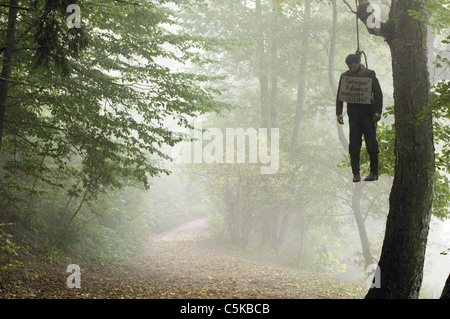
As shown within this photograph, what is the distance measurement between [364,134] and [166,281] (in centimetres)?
590

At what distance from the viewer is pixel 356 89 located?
4555 mm

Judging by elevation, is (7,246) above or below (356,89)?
below

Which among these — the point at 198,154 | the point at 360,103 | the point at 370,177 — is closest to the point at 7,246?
the point at 370,177

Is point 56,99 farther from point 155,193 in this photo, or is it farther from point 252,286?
point 155,193

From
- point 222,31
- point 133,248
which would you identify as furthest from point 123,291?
point 222,31

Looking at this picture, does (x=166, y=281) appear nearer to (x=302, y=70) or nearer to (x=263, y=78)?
(x=302, y=70)

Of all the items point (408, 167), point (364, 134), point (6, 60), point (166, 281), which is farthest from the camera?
point (166, 281)

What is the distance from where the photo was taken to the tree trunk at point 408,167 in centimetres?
423

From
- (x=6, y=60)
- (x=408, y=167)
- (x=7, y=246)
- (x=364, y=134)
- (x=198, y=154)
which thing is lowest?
(x=7, y=246)

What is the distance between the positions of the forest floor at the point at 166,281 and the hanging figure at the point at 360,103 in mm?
3154

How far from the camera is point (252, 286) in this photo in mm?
8031

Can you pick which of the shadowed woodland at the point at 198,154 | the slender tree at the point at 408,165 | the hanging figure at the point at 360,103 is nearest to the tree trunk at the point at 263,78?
the shadowed woodland at the point at 198,154

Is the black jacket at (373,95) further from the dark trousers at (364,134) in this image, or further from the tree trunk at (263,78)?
the tree trunk at (263,78)

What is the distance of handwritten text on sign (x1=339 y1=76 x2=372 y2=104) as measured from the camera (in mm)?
4531
